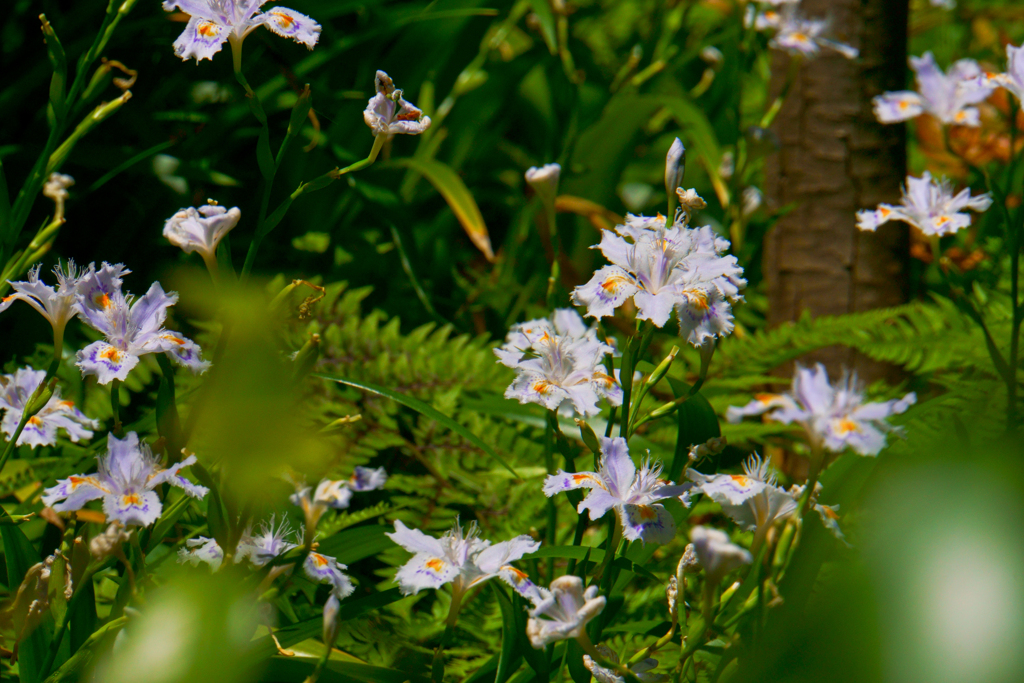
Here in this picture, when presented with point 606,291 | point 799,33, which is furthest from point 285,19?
point 799,33

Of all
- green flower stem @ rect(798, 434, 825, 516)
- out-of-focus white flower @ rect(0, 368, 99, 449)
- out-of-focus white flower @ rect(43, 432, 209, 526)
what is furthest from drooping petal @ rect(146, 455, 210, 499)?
green flower stem @ rect(798, 434, 825, 516)

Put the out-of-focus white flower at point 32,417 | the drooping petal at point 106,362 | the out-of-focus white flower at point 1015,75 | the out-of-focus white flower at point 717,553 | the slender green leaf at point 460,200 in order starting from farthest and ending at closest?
the slender green leaf at point 460,200 → the out-of-focus white flower at point 1015,75 → the out-of-focus white flower at point 32,417 → the drooping petal at point 106,362 → the out-of-focus white flower at point 717,553

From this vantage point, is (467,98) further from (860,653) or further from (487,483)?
(860,653)

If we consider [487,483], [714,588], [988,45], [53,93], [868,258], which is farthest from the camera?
[988,45]

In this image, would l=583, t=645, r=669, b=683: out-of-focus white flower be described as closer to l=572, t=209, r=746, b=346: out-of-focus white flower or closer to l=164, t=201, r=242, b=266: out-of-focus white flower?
l=572, t=209, r=746, b=346: out-of-focus white flower

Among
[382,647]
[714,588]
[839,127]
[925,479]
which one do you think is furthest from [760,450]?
[925,479]

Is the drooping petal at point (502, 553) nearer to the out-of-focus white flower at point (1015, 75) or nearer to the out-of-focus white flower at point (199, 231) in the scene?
the out-of-focus white flower at point (199, 231)

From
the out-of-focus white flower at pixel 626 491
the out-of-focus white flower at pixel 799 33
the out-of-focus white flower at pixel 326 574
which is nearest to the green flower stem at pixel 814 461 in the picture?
the out-of-focus white flower at pixel 626 491
